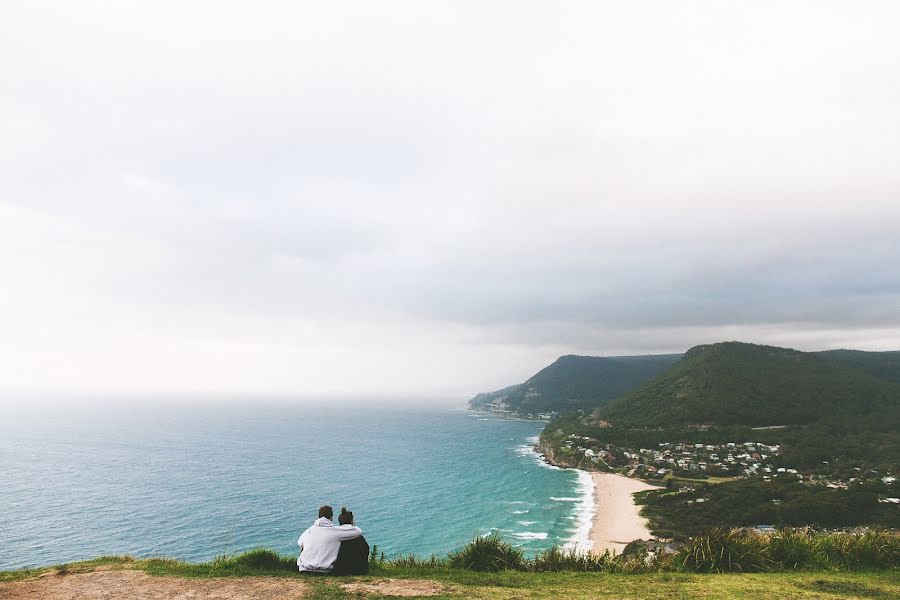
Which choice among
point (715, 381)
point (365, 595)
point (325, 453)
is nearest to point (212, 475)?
point (325, 453)

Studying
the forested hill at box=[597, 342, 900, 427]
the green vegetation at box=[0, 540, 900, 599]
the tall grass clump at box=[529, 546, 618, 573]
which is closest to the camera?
the green vegetation at box=[0, 540, 900, 599]

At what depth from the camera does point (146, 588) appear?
28.5 ft

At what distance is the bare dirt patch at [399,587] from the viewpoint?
8273 mm

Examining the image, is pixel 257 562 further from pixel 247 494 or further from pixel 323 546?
pixel 247 494

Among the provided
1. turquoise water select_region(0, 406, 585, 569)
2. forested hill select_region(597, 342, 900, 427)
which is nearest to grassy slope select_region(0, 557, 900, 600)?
turquoise water select_region(0, 406, 585, 569)

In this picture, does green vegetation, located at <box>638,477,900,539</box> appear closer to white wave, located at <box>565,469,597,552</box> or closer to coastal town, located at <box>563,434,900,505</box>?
white wave, located at <box>565,469,597,552</box>

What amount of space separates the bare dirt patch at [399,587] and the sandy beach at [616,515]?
3586cm

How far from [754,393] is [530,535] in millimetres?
122947

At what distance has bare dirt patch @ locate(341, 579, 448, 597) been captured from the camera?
827cm

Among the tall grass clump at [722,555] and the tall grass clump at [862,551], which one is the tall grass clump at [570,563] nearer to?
the tall grass clump at [722,555]

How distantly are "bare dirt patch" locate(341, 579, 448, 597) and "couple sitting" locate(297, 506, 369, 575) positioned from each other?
30.5 inches

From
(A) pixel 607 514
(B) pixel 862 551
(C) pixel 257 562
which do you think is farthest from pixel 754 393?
(C) pixel 257 562

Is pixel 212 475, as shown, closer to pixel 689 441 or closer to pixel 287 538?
pixel 287 538

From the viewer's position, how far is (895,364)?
19612cm
